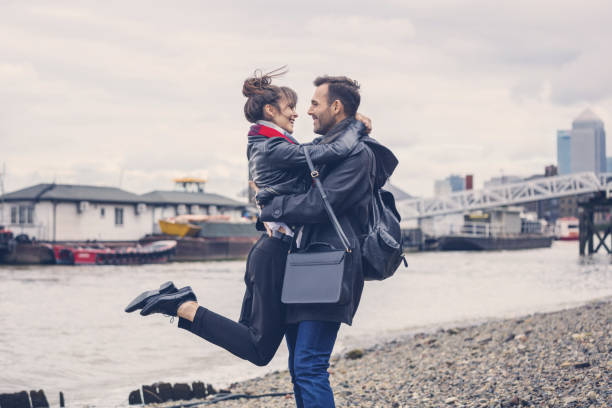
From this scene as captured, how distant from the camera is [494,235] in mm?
63219

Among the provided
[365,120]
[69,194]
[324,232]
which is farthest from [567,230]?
[324,232]

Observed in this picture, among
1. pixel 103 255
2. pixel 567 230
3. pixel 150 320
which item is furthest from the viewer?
pixel 567 230

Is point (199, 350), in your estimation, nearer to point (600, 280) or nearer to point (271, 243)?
point (271, 243)

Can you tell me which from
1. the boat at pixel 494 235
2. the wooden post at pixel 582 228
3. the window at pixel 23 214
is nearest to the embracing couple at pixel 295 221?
the window at pixel 23 214

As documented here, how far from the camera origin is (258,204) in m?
2.93

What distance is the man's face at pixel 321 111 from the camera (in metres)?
2.90

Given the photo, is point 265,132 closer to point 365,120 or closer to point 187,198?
point 365,120

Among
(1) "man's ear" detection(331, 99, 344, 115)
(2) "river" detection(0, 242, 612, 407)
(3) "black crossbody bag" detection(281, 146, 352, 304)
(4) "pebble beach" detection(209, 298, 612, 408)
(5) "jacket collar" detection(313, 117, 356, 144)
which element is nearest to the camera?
(3) "black crossbody bag" detection(281, 146, 352, 304)

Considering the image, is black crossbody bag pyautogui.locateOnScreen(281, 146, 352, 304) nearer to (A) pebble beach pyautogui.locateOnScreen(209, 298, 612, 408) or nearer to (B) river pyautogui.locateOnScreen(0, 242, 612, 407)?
(A) pebble beach pyautogui.locateOnScreen(209, 298, 612, 408)

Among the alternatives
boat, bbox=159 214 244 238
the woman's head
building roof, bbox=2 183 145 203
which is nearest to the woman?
the woman's head

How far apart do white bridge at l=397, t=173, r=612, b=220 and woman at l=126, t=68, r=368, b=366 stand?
55883 mm

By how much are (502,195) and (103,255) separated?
39.7 meters

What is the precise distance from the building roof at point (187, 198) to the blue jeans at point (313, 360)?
43969 mm

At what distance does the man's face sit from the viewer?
2904mm
